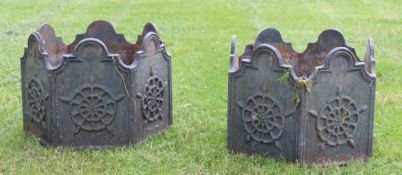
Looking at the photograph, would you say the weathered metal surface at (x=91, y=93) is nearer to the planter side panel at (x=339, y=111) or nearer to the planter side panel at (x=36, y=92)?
the planter side panel at (x=36, y=92)

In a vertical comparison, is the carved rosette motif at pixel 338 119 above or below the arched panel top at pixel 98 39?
below

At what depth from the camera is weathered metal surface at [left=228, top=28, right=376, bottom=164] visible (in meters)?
4.71

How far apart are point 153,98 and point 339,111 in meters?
1.55

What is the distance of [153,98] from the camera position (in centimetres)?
550

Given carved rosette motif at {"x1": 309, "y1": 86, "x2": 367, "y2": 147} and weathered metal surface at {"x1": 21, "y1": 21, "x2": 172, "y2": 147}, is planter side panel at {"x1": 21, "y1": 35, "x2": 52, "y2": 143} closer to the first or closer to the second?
weathered metal surface at {"x1": 21, "y1": 21, "x2": 172, "y2": 147}

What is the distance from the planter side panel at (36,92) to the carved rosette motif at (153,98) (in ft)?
2.44

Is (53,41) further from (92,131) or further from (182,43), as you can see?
(182,43)

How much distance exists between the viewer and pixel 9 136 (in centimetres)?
562

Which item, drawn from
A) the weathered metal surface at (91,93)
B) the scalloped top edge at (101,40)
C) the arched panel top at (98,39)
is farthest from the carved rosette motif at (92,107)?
the scalloped top edge at (101,40)

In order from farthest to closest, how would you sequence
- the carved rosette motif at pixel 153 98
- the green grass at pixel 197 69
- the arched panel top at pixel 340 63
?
the carved rosette motif at pixel 153 98
the green grass at pixel 197 69
the arched panel top at pixel 340 63

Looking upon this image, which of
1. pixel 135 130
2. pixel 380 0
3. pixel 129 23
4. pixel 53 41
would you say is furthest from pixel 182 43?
pixel 380 0

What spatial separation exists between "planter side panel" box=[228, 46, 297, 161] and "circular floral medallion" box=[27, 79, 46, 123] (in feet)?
4.93

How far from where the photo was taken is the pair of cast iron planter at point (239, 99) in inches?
187

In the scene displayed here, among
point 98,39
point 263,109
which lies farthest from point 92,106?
point 263,109
